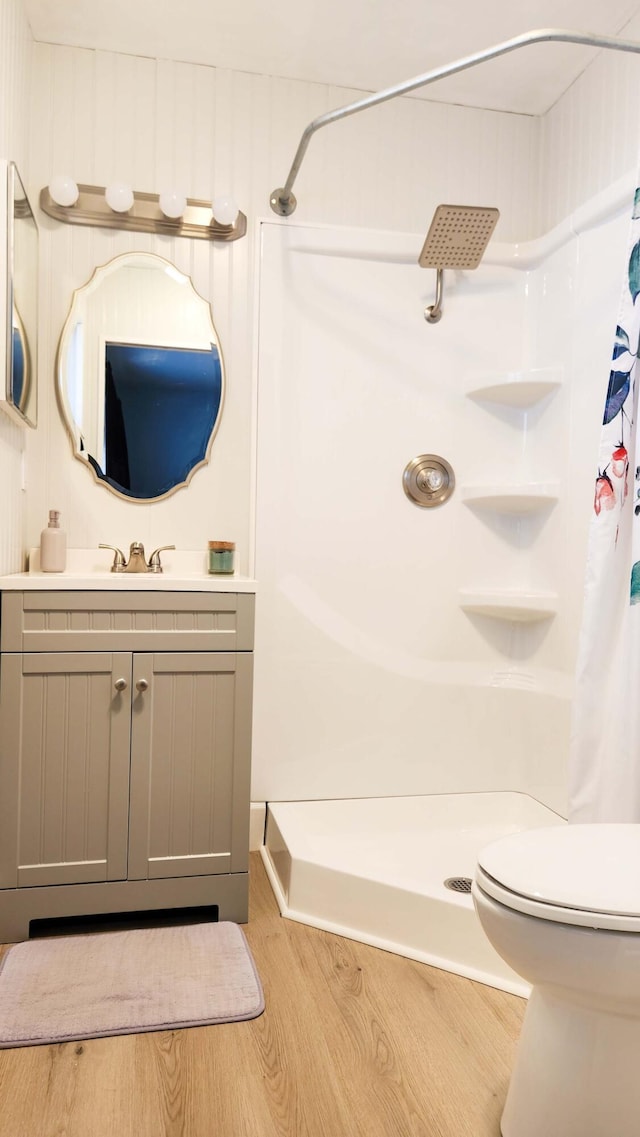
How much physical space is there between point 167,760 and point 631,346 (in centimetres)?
155

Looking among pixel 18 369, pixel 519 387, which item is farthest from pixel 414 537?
pixel 18 369

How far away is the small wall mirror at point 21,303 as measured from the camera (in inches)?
77.1

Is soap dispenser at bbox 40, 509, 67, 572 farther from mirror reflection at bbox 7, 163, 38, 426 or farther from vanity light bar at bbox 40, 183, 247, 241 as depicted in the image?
vanity light bar at bbox 40, 183, 247, 241

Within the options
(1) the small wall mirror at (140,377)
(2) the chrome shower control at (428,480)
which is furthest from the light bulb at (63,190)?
(2) the chrome shower control at (428,480)

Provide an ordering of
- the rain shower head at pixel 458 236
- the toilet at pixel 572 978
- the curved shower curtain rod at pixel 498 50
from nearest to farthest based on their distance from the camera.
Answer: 1. the toilet at pixel 572 978
2. the curved shower curtain rod at pixel 498 50
3. the rain shower head at pixel 458 236

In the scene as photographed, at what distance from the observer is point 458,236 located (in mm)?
2336

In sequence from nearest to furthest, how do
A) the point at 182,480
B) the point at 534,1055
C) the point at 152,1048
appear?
the point at 534,1055 → the point at 152,1048 → the point at 182,480

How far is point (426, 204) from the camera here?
272 centimetres

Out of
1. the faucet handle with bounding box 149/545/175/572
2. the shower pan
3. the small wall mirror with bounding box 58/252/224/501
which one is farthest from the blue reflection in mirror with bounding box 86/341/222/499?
the shower pan

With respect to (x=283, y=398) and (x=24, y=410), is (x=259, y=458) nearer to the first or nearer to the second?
(x=283, y=398)

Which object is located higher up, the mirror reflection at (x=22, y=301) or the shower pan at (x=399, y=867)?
the mirror reflection at (x=22, y=301)

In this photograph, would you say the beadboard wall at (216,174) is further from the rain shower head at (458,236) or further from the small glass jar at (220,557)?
the rain shower head at (458,236)

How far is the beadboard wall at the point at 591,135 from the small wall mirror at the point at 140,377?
4.09 feet

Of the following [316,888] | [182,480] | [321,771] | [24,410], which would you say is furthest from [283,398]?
[316,888]
